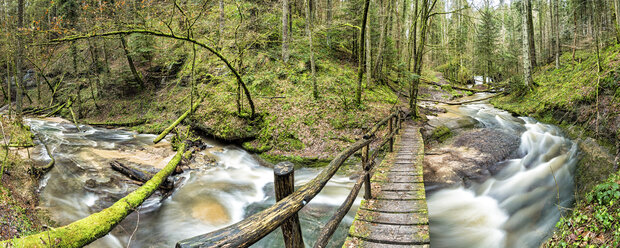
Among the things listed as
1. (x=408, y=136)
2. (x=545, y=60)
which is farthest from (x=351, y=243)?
(x=545, y=60)

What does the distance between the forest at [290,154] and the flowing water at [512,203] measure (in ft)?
0.13

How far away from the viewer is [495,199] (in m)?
6.30

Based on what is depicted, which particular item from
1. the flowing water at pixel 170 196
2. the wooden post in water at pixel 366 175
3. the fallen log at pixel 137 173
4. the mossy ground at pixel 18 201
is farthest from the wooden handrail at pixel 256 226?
the fallen log at pixel 137 173

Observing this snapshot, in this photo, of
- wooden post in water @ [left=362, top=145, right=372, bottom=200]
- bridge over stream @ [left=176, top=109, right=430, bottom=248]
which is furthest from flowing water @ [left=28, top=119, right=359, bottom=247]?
bridge over stream @ [left=176, top=109, right=430, bottom=248]

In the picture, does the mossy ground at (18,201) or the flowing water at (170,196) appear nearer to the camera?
the mossy ground at (18,201)

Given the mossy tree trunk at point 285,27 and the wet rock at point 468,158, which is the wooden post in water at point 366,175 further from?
the mossy tree trunk at point 285,27

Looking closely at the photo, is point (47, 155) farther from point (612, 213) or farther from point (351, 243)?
point (612, 213)

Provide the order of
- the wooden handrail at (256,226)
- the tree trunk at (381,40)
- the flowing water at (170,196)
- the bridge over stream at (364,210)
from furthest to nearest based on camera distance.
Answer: the tree trunk at (381,40), the flowing water at (170,196), the bridge over stream at (364,210), the wooden handrail at (256,226)

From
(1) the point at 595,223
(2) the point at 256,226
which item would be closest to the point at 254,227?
(2) the point at 256,226

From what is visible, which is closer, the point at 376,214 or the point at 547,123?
the point at 376,214

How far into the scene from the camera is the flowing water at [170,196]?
5.75 m

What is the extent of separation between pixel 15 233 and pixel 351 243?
5065 millimetres

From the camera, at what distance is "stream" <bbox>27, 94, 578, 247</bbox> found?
17.8 feet

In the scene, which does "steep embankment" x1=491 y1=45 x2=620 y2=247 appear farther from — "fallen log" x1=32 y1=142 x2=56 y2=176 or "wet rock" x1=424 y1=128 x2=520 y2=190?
"fallen log" x1=32 y1=142 x2=56 y2=176
